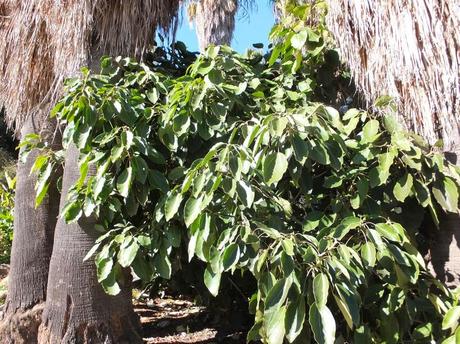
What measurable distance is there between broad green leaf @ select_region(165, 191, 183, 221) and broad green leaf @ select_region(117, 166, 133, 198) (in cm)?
26

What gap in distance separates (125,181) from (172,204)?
1.17ft

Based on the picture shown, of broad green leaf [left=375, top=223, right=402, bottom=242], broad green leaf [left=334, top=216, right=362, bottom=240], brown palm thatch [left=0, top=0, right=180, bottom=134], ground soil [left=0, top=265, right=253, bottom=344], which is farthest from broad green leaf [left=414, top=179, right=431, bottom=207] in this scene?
brown palm thatch [left=0, top=0, right=180, bottom=134]

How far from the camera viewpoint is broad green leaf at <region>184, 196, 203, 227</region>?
308cm

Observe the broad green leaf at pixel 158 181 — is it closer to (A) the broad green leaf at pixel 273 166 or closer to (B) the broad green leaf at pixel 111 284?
(B) the broad green leaf at pixel 111 284

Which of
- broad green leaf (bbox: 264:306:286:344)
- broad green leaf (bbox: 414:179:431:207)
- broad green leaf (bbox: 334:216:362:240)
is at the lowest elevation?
broad green leaf (bbox: 264:306:286:344)

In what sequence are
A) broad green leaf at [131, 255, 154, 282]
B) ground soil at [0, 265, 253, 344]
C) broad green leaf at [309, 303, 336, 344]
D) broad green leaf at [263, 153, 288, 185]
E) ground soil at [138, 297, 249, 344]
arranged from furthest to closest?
ground soil at [138, 297, 249, 344] < ground soil at [0, 265, 253, 344] < broad green leaf at [131, 255, 154, 282] < broad green leaf at [263, 153, 288, 185] < broad green leaf at [309, 303, 336, 344]

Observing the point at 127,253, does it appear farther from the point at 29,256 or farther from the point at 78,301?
the point at 29,256

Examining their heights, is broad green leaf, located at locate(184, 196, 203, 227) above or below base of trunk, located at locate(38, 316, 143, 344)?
above

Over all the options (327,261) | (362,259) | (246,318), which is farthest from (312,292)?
(246,318)

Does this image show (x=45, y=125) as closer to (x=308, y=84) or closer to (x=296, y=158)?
(x=308, y=84)

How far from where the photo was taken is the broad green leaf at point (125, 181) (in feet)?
11.3

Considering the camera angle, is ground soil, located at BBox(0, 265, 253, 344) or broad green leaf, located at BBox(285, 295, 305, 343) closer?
broad green leaf, located at BBox(285, 295, 305, 343)

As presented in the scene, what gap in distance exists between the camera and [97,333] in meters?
3.94

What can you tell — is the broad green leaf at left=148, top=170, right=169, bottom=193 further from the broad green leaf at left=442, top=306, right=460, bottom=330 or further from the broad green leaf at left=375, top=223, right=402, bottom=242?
the broad green leaf at left=442, top=306, right=460, bottom=330
